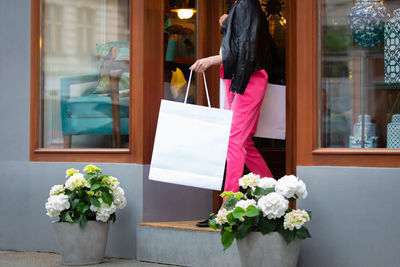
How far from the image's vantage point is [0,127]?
598 cm

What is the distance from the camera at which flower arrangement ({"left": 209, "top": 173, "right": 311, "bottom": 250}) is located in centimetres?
387

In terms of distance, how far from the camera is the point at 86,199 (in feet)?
15.9

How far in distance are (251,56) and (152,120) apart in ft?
3.51

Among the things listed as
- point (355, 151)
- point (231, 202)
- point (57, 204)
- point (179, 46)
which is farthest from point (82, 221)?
point (355, 151)

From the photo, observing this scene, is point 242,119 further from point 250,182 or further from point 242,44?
point 250,182

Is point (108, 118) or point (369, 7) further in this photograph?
point (108, 118)

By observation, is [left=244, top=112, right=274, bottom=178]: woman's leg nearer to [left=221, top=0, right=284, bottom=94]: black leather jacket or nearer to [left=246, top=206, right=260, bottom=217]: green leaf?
[left=221, top=0, right=284, bottom=94]: black leather jacket

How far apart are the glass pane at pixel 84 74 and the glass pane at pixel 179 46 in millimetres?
334

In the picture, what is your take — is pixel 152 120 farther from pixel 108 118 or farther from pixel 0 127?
pixel 0 127

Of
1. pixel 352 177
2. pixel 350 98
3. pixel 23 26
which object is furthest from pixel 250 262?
pixel 23 26

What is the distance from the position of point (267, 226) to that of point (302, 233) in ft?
0.75

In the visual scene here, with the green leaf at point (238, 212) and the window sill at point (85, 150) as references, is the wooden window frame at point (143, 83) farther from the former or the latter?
the green leaf at point (238, 212)

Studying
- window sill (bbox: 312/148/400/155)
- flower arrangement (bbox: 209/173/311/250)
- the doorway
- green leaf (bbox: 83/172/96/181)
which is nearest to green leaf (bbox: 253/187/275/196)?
flower arrangement (bbox: 209/173/311/250)

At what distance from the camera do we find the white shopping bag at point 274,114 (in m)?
5.18
